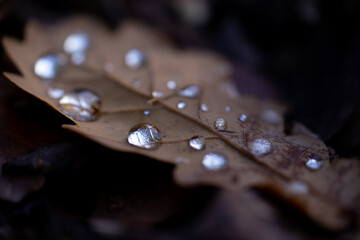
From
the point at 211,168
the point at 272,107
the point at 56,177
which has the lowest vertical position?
the point at 56,177

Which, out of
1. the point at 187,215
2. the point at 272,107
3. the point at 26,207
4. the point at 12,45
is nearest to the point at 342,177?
the point at 187,215

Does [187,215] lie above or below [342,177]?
below

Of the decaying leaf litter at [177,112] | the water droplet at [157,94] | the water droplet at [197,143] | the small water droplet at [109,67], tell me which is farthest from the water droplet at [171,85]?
the water droplet at [197,143]

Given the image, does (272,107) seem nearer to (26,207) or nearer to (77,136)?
(77,136)

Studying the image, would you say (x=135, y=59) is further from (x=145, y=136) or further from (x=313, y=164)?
(x=313, y=164)

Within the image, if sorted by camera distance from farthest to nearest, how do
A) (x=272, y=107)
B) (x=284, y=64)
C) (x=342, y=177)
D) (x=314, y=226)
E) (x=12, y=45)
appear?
(x=284, y=64) < (x=272, y=107) < (x=12, y=45) < (x=342, y=177) < (x=314, y=226)

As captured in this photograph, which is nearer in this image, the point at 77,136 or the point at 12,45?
the point at 77,136
